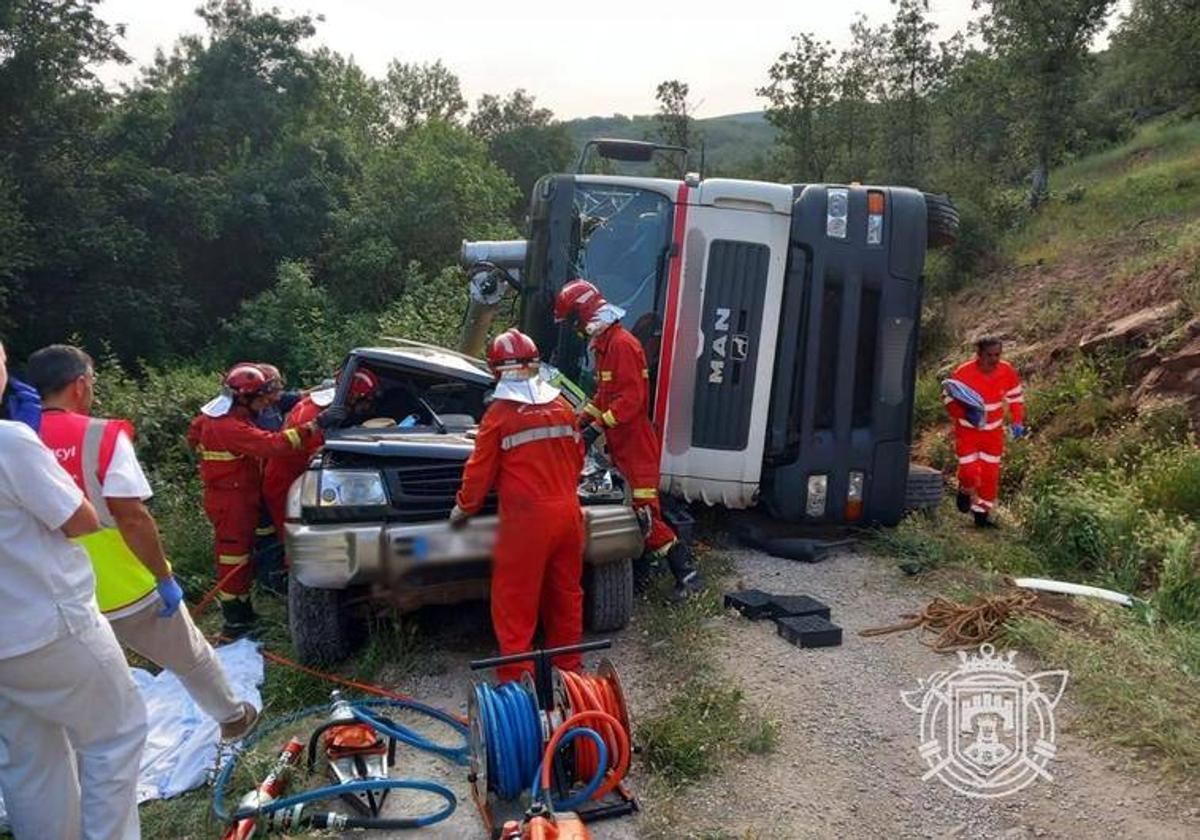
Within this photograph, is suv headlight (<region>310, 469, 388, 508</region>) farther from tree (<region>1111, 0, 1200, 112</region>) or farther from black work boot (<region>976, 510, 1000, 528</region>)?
tree (<region>1111, 0, 1200, 112</region>)

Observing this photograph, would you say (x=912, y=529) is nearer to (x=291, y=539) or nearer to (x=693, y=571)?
(x=693, y=571)

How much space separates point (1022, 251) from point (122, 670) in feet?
51.5

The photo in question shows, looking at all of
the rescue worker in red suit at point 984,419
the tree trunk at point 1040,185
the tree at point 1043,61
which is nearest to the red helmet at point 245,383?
the rescue worker in red suit at point 984,419

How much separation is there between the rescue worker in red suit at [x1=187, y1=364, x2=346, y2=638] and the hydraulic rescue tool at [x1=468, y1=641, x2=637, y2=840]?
7.39 ft

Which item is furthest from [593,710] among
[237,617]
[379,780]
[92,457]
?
[237,617]

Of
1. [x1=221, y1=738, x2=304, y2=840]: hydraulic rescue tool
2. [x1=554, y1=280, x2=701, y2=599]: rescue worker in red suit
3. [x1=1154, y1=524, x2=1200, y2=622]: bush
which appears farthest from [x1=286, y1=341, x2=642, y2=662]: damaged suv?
[x1=1154, y1=524, x2=1200, y2=622]: bush

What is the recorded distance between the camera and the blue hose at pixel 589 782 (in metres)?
3.17

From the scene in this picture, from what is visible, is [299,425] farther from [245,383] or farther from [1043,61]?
[1043,61]

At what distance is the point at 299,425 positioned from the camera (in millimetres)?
5324

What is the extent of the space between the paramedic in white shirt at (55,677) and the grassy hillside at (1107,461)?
3.63 meters

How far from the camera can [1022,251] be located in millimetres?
15750

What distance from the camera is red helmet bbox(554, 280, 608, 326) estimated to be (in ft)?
18.4

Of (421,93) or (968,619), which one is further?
(421,93)

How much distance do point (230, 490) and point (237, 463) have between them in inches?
6.3
